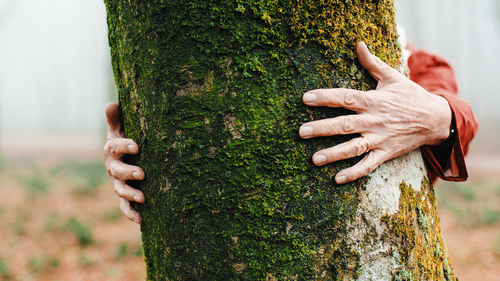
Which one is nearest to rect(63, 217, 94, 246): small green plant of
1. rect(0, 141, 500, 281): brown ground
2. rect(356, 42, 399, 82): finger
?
rect(0, 141, 500, 281): brown ground

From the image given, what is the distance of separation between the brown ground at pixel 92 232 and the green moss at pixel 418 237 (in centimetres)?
490

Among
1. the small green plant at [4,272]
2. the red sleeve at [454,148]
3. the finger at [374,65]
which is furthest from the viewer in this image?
the small green plant at [4,272]

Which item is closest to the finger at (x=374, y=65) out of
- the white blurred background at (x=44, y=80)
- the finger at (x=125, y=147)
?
the finger at (x=125, y=147)

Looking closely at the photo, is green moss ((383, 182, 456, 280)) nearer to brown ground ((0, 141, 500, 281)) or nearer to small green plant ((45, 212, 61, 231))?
brown ground ((0, 141, 500, 281))

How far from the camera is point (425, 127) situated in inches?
48.1

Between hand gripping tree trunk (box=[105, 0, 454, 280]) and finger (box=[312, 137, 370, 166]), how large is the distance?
0.09 ft

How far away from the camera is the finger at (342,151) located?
1.00 metres

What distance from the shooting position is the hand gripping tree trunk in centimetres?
97

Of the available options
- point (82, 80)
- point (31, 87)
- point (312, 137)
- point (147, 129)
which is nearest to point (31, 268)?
point (147, 129)

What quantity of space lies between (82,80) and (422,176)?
100 m

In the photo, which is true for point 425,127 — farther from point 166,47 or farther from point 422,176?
point 166,47

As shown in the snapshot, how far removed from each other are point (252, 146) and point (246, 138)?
3 centimetres

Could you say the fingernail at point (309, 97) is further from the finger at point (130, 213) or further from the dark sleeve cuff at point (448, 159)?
the finger at point (130, 213)

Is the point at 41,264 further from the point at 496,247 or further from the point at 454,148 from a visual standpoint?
the point at 496,247
